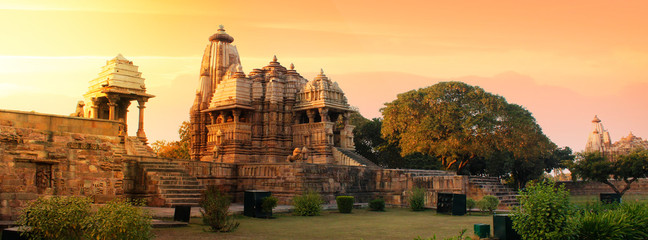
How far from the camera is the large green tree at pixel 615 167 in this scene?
41.0m

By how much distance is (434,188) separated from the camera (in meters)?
28.3

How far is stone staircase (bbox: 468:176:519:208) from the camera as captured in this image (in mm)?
27719

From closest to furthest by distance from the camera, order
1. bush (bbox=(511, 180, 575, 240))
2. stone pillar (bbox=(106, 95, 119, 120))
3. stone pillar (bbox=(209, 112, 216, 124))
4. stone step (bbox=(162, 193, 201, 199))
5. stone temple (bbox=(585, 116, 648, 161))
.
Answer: bush (bbox=(511, 180, 575, 240)) < stone step (bbox=(162, 193, 201, 199)) < stone pillar (bbox=(106, 95, 119, 120)) < stone pillar (bbox=(209, 112, 216, 124)) < stone temple (bbox=(585, 116, 648, 161))

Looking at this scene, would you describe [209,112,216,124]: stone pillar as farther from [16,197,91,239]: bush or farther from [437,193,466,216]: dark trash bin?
[16,197,91,239]: bush

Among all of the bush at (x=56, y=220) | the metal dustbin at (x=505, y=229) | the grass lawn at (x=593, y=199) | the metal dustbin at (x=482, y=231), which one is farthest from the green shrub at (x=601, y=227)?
the bush at (x=56, y=220)

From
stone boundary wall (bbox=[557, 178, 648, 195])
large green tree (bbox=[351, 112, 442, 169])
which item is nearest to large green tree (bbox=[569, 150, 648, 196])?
stone boundary wall (bbox=[557, 178, 648, 195])

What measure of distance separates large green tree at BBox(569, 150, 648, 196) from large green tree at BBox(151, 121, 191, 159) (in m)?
33.6

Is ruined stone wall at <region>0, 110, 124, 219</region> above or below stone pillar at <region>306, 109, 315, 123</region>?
below

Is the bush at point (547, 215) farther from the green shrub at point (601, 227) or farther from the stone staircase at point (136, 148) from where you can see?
the stone staircase at point (136, 148)

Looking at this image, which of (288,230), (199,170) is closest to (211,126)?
(199,170)

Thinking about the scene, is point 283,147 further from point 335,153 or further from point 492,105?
point 492,105

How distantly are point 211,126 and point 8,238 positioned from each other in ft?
103

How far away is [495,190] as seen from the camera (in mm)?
28703

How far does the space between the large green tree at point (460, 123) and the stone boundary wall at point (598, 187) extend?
1373cm
